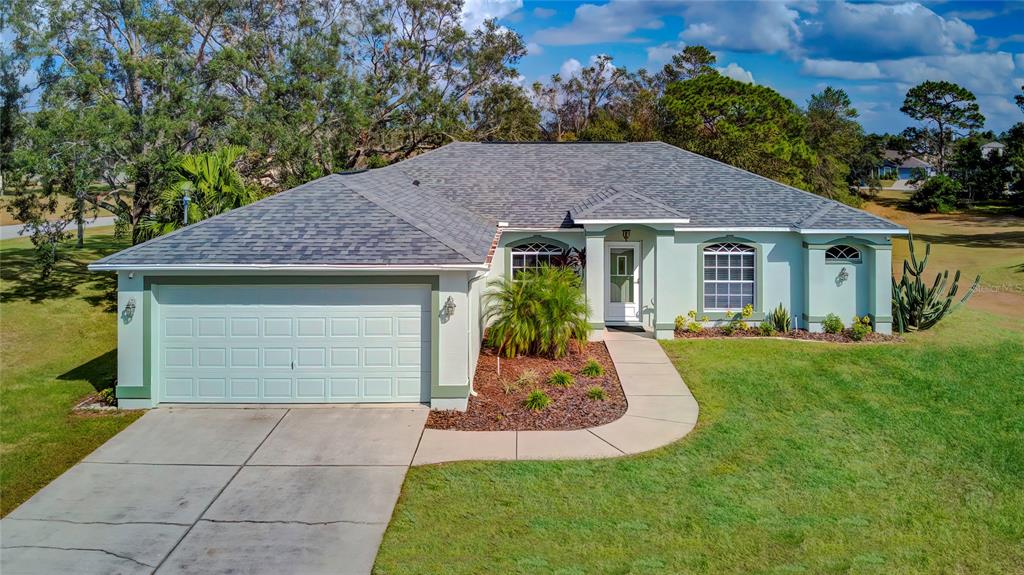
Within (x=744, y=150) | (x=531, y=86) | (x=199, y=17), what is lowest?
(x=744, y=150)

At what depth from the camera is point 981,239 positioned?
4312 cm

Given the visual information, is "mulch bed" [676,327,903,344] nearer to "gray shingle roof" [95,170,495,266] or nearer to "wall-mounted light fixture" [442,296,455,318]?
"gray shingle roof" [95,170,495,266]

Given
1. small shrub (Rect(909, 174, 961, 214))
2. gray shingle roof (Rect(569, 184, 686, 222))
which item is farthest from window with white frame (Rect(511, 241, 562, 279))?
small shrub (Rect(909, 174, 961, 214))

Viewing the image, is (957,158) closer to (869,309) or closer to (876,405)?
(869,309)

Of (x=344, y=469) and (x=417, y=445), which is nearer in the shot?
(x=344, y=469)

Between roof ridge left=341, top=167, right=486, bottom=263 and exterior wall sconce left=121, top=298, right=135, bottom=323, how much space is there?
4.64 m

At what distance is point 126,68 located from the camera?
2252cm

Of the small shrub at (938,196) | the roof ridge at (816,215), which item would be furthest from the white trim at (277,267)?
the small shrub at (938,196)

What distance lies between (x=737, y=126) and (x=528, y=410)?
79.7 ft

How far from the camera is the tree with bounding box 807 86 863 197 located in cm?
4428

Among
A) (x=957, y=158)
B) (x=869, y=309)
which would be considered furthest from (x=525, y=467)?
(x=957, y=158)

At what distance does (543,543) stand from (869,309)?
1386cm

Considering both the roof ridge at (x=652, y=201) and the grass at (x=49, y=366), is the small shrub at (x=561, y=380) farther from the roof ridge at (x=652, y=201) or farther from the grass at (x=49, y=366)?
the grass at (x=49, y=366)

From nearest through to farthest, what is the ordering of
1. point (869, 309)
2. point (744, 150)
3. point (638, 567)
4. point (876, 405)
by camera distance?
point (638, 567)
point (876, 405)
point (869, 309)
point (744, 150)
